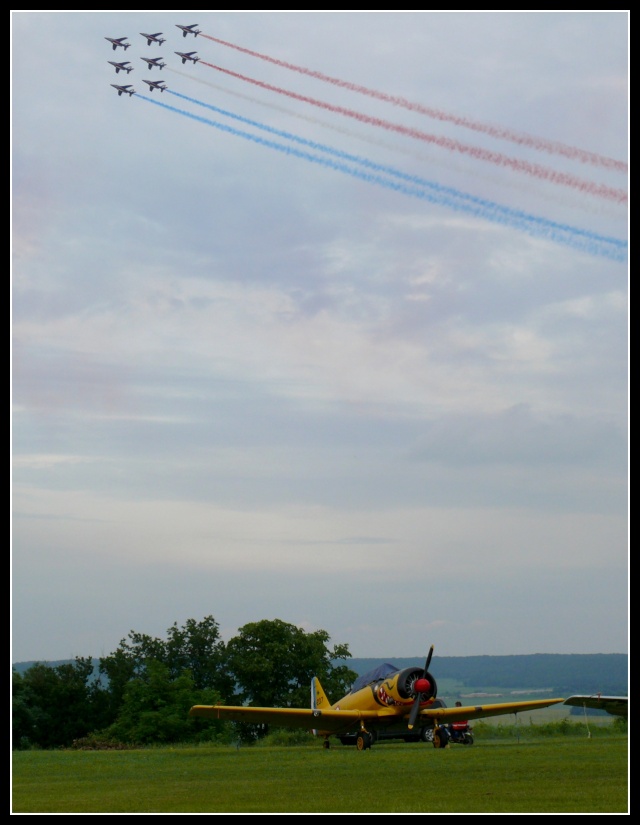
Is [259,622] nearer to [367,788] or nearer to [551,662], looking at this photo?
[551,662]

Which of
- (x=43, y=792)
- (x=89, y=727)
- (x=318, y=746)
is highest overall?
(x=43, y=792)

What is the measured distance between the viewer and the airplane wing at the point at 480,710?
4338 cm

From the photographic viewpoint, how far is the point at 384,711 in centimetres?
4369

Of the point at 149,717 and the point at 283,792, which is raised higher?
the point at 283,792

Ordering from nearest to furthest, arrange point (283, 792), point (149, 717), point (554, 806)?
point (554, 806) < point (283, 792) < point (149, 717)

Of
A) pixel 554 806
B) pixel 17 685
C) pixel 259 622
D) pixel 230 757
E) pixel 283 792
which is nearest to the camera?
pixel 554 806

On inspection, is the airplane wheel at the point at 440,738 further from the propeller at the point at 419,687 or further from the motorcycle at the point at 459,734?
the motorcycle at the point at 459,734

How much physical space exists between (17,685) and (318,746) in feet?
146

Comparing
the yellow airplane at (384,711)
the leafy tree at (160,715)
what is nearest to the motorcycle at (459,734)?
the yellow airplane at (384,711)

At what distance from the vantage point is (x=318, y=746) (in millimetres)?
48250

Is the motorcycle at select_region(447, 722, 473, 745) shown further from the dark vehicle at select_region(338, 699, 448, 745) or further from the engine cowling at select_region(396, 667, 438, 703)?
the engine cowling at select_region(396, 667, 438, 703)

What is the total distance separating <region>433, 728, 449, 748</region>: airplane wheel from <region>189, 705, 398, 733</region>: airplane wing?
2.21 metres

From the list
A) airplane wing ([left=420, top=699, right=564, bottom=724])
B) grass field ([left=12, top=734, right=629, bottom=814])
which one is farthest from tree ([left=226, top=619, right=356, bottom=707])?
grass field ([left=12, top=734, right=629, bottom=814])

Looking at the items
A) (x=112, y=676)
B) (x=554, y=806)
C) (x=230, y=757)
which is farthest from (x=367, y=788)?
(x=112, y=676)
